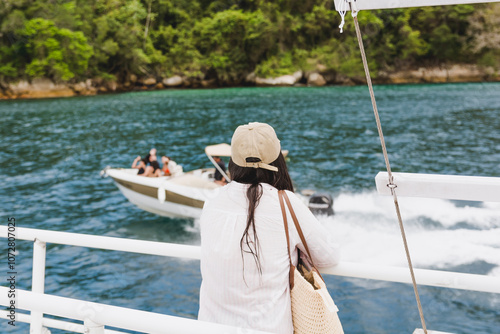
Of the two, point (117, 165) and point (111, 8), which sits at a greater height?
point (111, 8)

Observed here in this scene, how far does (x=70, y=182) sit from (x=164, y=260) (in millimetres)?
7313

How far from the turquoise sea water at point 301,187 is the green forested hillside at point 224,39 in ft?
50.5

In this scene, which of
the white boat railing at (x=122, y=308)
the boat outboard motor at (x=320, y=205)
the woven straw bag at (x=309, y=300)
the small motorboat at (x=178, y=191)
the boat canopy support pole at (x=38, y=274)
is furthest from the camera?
the small motorboat at (x=178, y=191)

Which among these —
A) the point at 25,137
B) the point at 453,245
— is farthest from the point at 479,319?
the point at 25,137

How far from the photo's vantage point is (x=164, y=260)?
8.38m

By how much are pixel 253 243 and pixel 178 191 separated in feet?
27.3

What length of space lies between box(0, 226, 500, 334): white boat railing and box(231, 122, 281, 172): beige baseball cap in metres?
0.41

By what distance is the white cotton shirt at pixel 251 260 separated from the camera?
5.27 feet

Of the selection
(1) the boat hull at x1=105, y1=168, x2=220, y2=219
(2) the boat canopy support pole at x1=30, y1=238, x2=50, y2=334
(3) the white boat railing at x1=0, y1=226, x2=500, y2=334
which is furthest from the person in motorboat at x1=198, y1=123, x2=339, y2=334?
(1) the boat hull at x1=105, y1=168, x2=220, y2=219

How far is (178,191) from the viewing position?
979 centimetres

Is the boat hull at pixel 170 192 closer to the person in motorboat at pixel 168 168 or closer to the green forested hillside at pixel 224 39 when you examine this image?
the person in motorboat at pixel 168 168

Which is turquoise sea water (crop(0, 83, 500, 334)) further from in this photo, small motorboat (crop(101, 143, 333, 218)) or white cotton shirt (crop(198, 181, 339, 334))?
white cotton shirt (crop(198, 181, 339, 334))

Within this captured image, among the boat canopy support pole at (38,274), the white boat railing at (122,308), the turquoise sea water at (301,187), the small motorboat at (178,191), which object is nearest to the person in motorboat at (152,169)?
the small motorboat at (178,191)

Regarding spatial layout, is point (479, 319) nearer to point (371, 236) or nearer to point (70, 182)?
point (371, 236)
